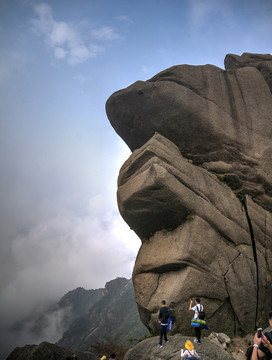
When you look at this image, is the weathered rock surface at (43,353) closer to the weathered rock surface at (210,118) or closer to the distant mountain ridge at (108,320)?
the weathered rock surface at (210,118)

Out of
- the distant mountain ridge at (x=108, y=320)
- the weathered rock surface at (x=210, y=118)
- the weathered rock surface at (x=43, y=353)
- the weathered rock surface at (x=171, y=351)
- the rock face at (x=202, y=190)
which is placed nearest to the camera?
the weathered rock surface at (x=171, y=351)

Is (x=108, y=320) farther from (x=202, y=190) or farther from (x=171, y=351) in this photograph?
(x=171, y=351)

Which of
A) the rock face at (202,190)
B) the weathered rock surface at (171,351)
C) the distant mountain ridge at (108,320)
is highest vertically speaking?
the rock face at (202,190)

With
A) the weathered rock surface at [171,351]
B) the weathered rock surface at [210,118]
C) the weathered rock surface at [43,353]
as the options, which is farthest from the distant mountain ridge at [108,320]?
the weathered rock surface at [171,351]

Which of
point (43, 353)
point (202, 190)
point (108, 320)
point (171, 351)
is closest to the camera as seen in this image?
point (171, 351)

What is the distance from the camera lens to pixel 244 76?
25.8 metres

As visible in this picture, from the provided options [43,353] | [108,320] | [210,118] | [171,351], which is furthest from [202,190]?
[108,320]

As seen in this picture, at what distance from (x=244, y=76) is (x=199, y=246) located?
20960 mm

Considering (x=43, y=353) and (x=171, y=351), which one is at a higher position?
(x=43, y=353)

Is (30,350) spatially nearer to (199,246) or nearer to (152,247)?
(152,247)

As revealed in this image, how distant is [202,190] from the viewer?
18.3 metres

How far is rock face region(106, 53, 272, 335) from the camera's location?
1495 centimetres

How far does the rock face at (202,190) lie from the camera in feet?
49.0

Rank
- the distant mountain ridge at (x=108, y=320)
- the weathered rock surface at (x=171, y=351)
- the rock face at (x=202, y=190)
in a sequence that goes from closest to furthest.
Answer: the weathered rock surface at (x=171, y=351) → the rock face at (x=202, y=190) → the distant mountain ridge at (x=108, y=320)
